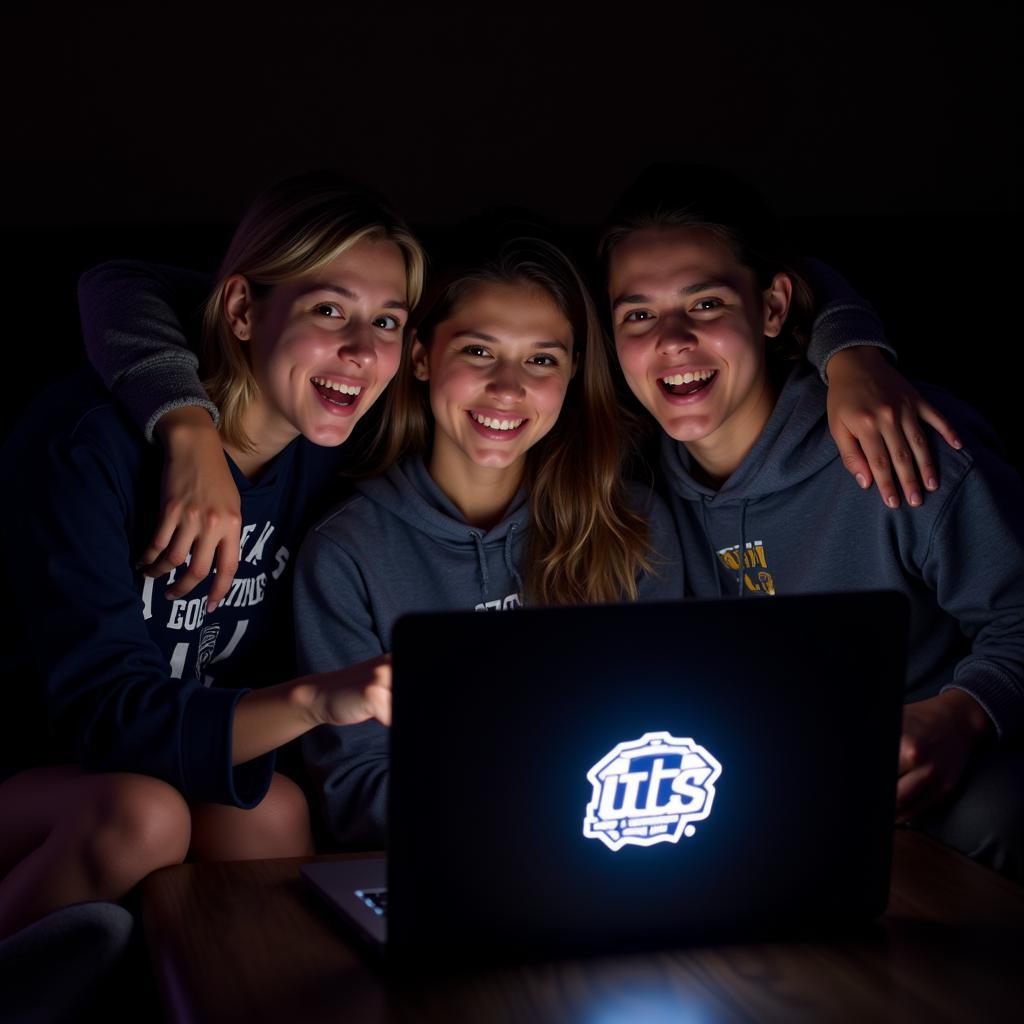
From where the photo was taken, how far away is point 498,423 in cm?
175

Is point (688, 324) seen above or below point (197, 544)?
above

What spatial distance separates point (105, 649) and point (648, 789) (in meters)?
0.75

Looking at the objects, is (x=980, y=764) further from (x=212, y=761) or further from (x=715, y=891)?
(x=212, y=761)

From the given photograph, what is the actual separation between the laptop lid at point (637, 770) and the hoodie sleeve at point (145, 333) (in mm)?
748

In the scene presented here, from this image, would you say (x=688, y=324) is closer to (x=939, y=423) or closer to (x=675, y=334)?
(x=675, y=334)

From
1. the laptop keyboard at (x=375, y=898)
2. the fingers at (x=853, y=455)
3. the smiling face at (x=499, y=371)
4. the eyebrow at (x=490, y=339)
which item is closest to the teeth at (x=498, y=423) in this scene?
the smiling face at (x=499, y=371)

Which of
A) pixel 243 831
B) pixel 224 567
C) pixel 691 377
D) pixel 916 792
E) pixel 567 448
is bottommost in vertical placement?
pixel 243 831

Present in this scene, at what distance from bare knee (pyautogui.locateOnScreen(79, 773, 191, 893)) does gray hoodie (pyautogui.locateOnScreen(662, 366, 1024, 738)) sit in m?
0.77

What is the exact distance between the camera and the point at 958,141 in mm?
2625

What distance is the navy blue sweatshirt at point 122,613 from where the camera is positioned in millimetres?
1336

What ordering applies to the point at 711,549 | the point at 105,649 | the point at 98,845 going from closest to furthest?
the point at 98,845
the point at 105,649
the point at 711,549

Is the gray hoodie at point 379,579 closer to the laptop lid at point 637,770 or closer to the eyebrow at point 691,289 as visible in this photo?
the eyebrow at point 691,289

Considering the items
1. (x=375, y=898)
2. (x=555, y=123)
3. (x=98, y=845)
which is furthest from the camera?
(x=555, y=123)

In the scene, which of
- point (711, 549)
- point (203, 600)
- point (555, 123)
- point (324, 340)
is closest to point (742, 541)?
point (711, 549)
